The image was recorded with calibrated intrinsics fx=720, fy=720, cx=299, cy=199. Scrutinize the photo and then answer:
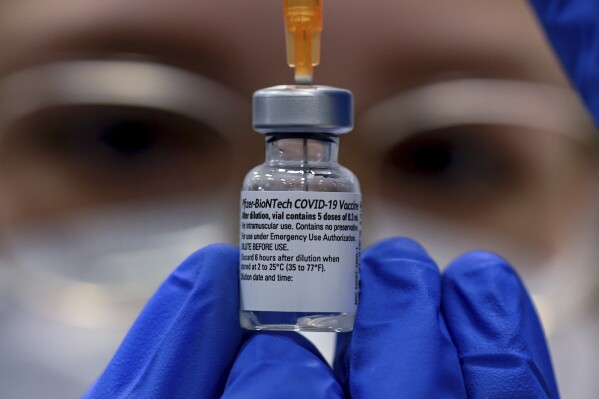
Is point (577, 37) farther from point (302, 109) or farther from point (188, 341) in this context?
point (188, 341)

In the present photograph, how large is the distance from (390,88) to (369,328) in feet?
2.93

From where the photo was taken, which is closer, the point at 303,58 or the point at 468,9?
the point at 303,58

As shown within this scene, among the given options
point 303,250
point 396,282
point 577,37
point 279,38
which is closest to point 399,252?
point 396,282

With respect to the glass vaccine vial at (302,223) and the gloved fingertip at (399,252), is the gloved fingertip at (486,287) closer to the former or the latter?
the gloved fingertip at (399,252)

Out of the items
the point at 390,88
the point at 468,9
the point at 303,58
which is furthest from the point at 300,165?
the point at 468,9

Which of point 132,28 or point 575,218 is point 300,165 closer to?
point 132,28

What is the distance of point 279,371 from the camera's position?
70 centimetres

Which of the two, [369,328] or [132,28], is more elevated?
[132,28]

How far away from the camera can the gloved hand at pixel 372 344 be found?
2.29ft

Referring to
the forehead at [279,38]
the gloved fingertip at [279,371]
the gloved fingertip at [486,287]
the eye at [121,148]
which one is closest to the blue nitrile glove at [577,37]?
the gloved fingertip at [486,287]

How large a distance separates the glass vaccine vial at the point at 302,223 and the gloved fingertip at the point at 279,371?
24 mm

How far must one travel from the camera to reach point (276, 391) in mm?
674

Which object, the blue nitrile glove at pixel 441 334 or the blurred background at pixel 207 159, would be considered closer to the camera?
the blue nitrile glove at pixel 441 334

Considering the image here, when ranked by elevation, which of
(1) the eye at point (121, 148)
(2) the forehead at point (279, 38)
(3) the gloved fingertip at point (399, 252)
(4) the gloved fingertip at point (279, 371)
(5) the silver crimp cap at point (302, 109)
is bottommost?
(4) the gloved fingertip at point (279, 371)
